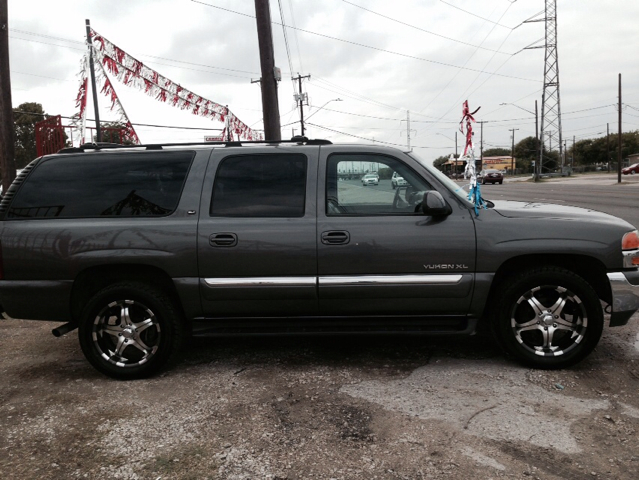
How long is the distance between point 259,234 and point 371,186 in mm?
920

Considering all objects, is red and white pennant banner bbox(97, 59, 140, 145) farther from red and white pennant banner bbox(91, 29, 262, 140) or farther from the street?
the street

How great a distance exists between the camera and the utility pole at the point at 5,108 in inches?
379

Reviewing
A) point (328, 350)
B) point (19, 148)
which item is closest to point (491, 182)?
point (19, 148)

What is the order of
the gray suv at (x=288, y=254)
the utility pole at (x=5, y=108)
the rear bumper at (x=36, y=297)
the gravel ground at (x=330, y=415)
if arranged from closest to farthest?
1. the gravel ground at (x=330, y=415)
2. the gray suv at (x=288, y=254)
3. the rear bumper at (x=36, y=297)
4. the utility pole at (x=5, y=108)

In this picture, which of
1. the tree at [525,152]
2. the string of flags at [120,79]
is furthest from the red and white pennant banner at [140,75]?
the tree at [525,152]

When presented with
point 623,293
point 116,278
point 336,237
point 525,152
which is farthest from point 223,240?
point 525,152

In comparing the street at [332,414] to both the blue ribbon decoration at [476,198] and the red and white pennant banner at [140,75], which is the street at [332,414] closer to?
the blue ribbon decoration at [476,198]

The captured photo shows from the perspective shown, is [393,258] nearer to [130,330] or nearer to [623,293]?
[623,293]

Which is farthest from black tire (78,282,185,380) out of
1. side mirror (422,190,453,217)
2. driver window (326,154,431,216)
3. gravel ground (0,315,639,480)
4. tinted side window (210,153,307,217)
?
side mirror (422,190,453,217)

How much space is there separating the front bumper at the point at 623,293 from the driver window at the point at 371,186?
4.91ft

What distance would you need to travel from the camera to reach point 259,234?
3928 millimetres

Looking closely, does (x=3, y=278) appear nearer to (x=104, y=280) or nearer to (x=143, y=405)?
(x=104, y=280)

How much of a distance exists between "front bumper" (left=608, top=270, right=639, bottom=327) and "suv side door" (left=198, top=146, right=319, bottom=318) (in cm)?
217

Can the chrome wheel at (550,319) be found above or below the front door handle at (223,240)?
below
